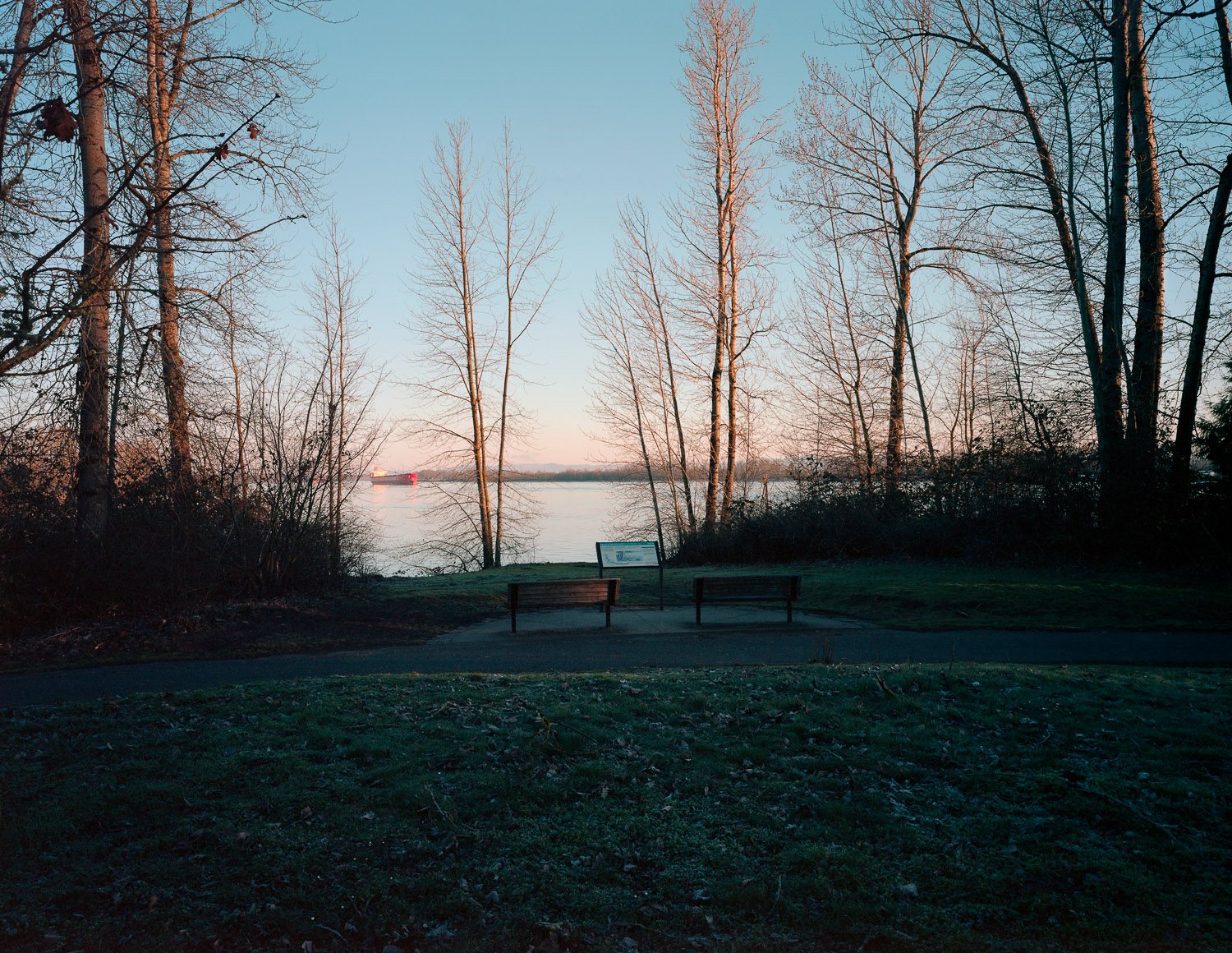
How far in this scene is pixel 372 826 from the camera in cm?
415

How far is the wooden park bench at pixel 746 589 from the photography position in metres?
11.2

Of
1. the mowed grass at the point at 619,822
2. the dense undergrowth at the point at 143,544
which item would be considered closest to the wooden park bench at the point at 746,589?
the mowed grass at the point at 619,822

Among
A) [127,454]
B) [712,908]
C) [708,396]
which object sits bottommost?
[712,908]

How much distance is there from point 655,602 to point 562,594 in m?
3.31

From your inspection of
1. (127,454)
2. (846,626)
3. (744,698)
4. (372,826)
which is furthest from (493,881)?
(127,454)

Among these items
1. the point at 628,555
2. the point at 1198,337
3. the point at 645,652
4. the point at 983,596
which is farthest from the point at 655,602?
the point at 1198,337

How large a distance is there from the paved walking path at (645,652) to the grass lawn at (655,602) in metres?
0.55

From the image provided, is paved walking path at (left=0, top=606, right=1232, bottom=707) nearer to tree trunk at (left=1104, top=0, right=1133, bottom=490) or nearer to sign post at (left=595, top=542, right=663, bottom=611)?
sign post at (left=595, top=542, right=663, bottom=611)

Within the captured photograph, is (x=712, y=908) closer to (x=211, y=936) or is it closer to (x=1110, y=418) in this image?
(x=211, y=936)

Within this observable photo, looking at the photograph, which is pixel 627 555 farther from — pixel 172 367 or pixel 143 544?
pixel 172 367

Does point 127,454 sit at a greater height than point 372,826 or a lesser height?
greater

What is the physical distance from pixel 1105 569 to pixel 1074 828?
42.1ft

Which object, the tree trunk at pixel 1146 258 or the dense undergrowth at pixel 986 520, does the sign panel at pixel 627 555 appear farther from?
the tree trunk at pixel 1146 258

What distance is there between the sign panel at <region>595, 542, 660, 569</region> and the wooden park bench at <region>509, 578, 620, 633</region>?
1200 mm
